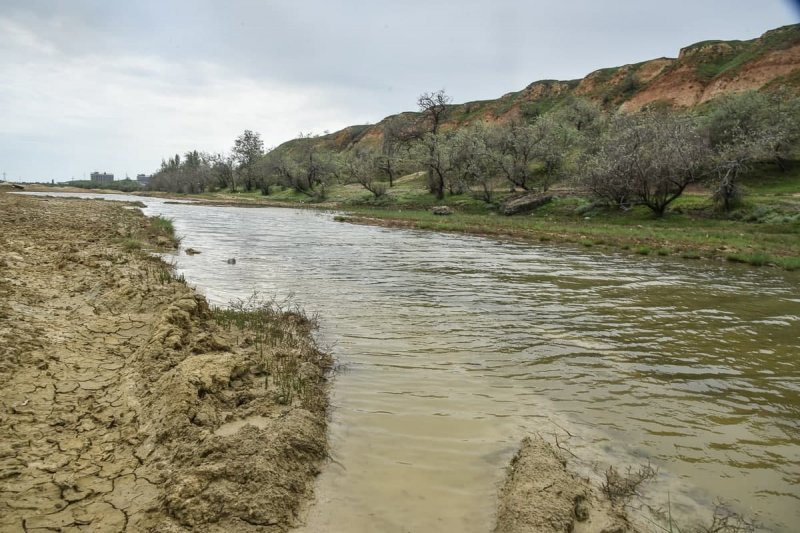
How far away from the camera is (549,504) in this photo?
3.42 m

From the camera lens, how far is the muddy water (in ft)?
12.7

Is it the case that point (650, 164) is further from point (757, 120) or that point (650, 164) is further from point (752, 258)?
point (757, 120)

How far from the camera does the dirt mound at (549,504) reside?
3277 mm

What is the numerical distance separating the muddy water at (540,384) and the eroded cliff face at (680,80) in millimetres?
53308

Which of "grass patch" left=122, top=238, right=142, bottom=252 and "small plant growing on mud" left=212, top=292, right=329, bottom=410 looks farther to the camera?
"grass patch" left=122, top=238, right=142, bottom=252

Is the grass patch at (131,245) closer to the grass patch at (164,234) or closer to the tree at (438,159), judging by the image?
the grass patch at (164,234)

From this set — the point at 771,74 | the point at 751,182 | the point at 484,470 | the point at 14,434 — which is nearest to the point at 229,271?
the point at 14,434

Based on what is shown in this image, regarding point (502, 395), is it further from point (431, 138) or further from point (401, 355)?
point (431, 138)

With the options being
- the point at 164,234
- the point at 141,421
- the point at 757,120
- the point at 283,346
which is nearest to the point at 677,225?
the point at 757,120

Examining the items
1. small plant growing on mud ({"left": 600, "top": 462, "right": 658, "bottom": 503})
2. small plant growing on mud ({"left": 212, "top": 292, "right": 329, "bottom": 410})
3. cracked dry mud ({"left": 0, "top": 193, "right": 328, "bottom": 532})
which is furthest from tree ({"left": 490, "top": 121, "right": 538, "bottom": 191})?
small plant growing on mud ({"left": 600, "top": 462, "right": 658, "bottom": 503})

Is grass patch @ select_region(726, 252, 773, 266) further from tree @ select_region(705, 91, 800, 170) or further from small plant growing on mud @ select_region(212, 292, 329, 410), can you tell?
tree @ select_region(705, 91, 800, 170)

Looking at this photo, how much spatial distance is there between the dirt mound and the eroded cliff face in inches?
2385

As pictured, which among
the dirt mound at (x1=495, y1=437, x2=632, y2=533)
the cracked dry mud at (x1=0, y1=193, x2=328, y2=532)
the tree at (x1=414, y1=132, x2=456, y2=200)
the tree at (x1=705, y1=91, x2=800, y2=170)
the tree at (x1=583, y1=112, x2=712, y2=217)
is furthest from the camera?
the tree at (x1=414, y1=132, x2=456, y2=200)

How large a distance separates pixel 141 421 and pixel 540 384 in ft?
15.7
